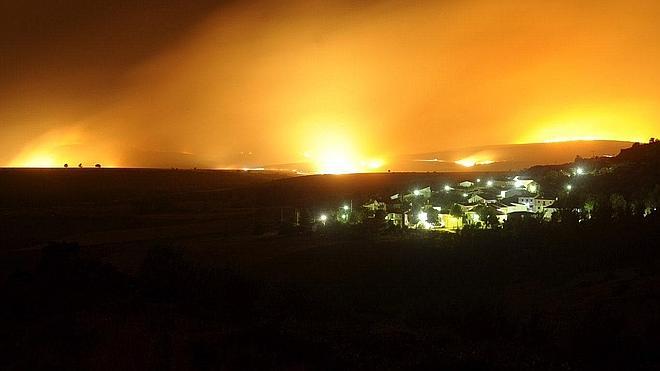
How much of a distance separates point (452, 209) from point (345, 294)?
17842mm

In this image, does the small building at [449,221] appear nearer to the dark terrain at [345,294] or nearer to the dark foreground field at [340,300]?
the dark terrain at [345,294]

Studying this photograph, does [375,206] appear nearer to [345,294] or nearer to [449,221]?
[449,221]

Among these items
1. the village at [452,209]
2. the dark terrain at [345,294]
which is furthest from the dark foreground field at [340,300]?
the village at [452,209]

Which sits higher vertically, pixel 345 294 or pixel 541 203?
pixel 541 203

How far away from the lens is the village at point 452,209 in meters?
33.0

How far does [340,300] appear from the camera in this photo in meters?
16.7

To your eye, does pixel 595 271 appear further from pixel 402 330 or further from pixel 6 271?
pixel 6 271

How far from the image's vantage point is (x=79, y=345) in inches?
362

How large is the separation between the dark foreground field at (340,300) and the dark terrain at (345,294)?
0.06 metres

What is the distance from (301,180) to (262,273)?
52.5 m

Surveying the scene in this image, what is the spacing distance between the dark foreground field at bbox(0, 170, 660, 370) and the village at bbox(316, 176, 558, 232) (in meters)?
3.11

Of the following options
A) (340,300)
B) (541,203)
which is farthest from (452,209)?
(340,300)

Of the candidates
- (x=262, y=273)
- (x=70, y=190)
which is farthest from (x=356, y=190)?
(x=262, y=273)

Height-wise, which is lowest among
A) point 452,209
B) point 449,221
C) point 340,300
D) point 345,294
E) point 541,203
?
point 345,294
